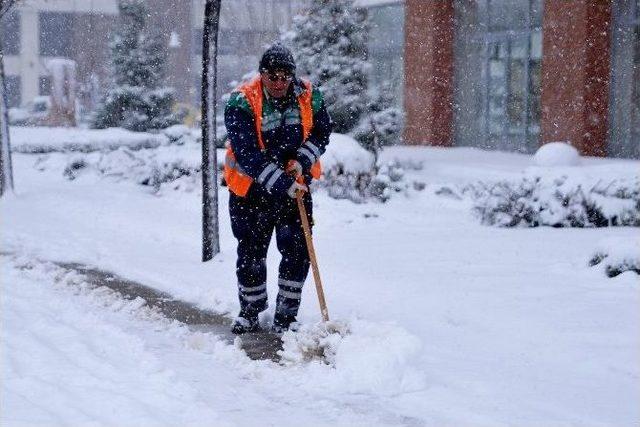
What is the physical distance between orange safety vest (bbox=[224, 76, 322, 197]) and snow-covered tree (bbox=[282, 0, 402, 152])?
12041mm

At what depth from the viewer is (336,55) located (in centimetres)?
1831

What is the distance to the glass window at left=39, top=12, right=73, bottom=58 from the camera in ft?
187

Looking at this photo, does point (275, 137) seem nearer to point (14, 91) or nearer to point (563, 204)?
point (563, 204)

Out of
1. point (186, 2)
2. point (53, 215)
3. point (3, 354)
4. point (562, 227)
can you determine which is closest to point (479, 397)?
point (3, 354)

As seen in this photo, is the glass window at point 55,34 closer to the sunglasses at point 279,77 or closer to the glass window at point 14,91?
the glass window at point 14,91

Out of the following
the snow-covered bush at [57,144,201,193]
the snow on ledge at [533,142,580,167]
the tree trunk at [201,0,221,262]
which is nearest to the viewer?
the tree trunk at [201,0,221,262]

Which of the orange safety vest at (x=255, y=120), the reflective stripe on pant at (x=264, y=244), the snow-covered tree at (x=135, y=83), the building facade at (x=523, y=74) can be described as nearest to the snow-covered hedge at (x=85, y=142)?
the snow-covered tree at (x=135, y=83)

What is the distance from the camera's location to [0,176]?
14.7 metres

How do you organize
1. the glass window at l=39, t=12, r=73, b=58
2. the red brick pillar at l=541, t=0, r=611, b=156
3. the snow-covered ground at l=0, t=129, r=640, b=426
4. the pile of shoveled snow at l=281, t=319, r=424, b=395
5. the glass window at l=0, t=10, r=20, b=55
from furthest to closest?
the glass window at l=0, t=10, r=20, b=55
the glass window at l=39, t=12, r=73, b=58
the red brick pillar at l=541, t=0, r=611, b=156
the pile of shoveled snow at l=281, t=319, r=424, b=395
the snow-covered ground at l=0, t=129, r=640, b=426

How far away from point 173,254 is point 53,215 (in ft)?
12.7

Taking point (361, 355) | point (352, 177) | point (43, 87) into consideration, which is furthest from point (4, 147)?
point (43, 87)

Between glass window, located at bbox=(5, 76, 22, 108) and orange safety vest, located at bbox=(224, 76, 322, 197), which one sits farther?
glass window, located at bbox=(5, 76, 22, 108)

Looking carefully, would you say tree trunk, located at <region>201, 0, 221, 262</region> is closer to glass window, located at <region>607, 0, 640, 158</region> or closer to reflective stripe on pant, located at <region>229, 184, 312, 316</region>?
reflective stripe on pant, located at <region>229, 184, 312, 316</region>

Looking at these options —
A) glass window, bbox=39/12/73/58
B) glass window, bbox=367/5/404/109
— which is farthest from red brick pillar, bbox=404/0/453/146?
glass window, bbox=39/12/73/58
